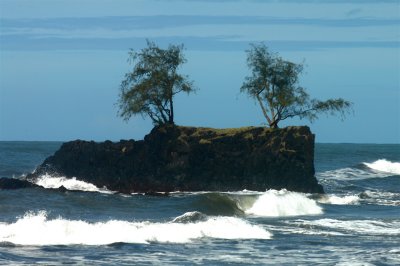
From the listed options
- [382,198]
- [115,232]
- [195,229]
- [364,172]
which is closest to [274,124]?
[382,198]

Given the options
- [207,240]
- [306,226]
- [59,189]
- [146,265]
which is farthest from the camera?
[59,189]

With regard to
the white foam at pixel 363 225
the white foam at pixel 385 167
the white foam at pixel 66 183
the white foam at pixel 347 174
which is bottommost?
the white foam at pixel 363 225

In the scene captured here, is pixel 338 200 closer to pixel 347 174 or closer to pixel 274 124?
pixel 274 124

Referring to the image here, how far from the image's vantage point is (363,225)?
34.4m

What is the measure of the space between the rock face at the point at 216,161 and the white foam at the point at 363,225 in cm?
1231

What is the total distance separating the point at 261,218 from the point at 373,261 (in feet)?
44.4

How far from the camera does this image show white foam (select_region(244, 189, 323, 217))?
40.8 m

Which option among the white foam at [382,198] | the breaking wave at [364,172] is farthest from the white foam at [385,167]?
the white foam at [382,198]

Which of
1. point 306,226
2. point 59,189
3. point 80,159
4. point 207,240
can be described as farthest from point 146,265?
point 80,159

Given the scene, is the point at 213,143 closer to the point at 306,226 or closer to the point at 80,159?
the point at 80,159

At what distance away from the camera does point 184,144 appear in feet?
162

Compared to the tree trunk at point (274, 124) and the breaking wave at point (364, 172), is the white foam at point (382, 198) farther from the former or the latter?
the breaking wave at point (364, 172)

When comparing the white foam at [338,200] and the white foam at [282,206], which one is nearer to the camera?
the white foam at [282,206]

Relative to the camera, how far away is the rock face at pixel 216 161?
159 feet
